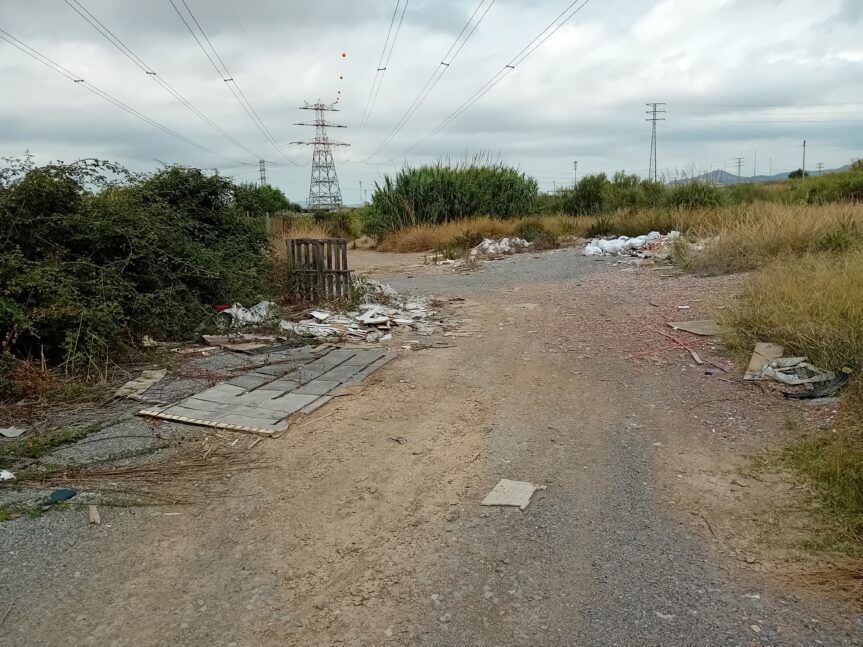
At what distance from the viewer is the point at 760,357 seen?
600cm

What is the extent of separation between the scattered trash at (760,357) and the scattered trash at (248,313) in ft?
18.0

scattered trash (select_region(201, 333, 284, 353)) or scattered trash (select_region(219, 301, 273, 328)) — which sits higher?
scattered trash (select_region(219, 301, 273, 328))

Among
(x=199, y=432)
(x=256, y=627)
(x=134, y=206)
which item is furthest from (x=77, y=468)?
(x=134, y=206)

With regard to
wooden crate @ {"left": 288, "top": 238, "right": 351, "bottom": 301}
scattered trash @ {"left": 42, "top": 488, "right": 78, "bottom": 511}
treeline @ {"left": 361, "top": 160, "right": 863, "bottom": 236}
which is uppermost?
treeline @ {"left": 361, "top": 160, "right": 863, "bottom": 236}

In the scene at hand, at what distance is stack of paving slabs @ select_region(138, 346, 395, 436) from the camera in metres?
5.05

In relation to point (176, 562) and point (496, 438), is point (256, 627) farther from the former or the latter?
point (496, 438)

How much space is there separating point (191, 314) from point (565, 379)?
4.35m

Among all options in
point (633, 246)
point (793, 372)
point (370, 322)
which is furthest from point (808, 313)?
point (633, 246)

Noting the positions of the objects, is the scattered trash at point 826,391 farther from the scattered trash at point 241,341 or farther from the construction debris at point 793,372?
the scattered trash at point 241,341

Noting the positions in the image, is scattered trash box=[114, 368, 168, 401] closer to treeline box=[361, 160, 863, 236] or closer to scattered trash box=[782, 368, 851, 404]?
scattered trash box=[782, 368, 851, 404]

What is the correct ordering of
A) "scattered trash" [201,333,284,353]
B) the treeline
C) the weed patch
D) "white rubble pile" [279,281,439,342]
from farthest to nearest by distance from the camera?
the treeline < "white rubble pile" [279,281,439,342] < "scattered trash" [201,333,284,353] < the weed patch

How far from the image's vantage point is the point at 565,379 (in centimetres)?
621

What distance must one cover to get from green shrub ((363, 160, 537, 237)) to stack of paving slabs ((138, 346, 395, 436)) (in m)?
18.7

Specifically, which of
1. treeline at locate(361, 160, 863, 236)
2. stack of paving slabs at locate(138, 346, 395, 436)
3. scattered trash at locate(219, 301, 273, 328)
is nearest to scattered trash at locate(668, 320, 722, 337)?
stack of paving slabs at locate(138, 346, 395, 436)
